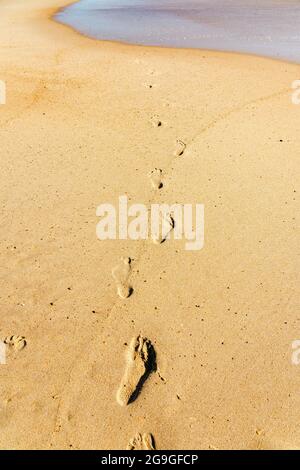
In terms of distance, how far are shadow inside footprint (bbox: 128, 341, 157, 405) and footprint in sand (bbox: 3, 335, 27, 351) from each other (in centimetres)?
115

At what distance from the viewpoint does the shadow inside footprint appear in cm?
346

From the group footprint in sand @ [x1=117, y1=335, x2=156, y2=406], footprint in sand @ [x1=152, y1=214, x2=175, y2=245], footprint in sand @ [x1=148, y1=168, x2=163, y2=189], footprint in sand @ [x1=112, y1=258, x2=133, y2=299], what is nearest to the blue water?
footprint in sand @ [x1=148, y1=168, x2=163, y2=189]

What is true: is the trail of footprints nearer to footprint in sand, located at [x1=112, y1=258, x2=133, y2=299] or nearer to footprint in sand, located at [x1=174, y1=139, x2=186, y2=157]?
footprint in sand, located at [x1=112, y1=258, x2=133, y2=299]

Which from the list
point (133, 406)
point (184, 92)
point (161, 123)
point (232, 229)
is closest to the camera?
point (133, 406)

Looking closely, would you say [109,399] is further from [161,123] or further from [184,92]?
[184,92]

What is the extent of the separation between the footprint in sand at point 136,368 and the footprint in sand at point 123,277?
1.93ft

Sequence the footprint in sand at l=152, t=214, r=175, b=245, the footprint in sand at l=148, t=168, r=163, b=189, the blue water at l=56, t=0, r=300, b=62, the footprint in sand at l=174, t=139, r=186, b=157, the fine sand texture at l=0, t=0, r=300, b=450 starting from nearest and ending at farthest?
the fine sand texture at l=0, t=0, r=300, b=450, the footprint in sand at l=152, t=214, r=175, b=245, the footprint in sand at l=148, t=168, r=163, b=189, the footprint in sand at l=174, t=139, r=186, b=157, the blue water at l=56, t=0, r=300, b=62

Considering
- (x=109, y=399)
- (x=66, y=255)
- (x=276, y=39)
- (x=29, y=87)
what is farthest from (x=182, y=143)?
(x=276, y=39)

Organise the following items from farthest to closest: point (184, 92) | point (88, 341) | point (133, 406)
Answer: point (184, 92) → point (88, 341) → point (133, 406)

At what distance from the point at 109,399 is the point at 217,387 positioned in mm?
938

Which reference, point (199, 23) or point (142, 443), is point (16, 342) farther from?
point (199, 23)

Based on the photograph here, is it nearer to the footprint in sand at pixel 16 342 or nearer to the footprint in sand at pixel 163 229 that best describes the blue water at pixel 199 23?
the footprint in sand at pixel 163 229

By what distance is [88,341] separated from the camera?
387cm
